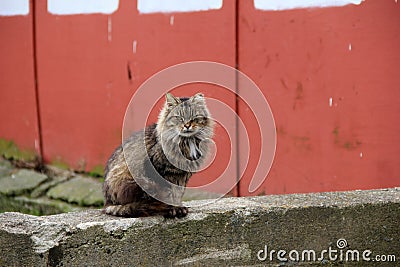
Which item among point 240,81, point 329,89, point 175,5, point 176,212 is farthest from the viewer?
point 175,5

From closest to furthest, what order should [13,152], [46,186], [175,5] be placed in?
[175,5] < [46,186] < [13,152]

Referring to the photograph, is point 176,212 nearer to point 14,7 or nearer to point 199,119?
point 199,119

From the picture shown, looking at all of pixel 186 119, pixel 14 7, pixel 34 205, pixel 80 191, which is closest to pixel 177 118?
pixel 186 119

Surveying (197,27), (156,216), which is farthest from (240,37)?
(156,216)

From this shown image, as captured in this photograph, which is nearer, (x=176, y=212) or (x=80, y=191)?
(x=176, y=212)

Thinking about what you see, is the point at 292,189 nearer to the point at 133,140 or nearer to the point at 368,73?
the point at 368,73

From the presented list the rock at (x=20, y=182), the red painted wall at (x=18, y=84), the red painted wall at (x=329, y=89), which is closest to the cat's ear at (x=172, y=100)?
the red painted wall at (x=329, y=89)

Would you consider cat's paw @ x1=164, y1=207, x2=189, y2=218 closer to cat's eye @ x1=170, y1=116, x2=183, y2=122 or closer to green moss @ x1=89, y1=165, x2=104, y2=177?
cat's eye @ x1=170, y1=116, x2=183, y2=122

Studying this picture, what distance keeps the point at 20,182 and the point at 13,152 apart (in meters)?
0.53

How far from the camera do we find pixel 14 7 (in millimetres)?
7949

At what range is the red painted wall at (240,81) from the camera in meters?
5.28

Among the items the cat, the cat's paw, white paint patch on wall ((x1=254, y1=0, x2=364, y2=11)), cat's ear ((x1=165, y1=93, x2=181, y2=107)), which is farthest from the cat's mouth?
white paint patch on wall ((x1=254, y1=0, x2=364, y2=11))

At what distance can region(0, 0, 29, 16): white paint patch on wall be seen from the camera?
309 inches

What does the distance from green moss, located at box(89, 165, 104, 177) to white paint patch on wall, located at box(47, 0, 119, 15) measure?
1.67m
